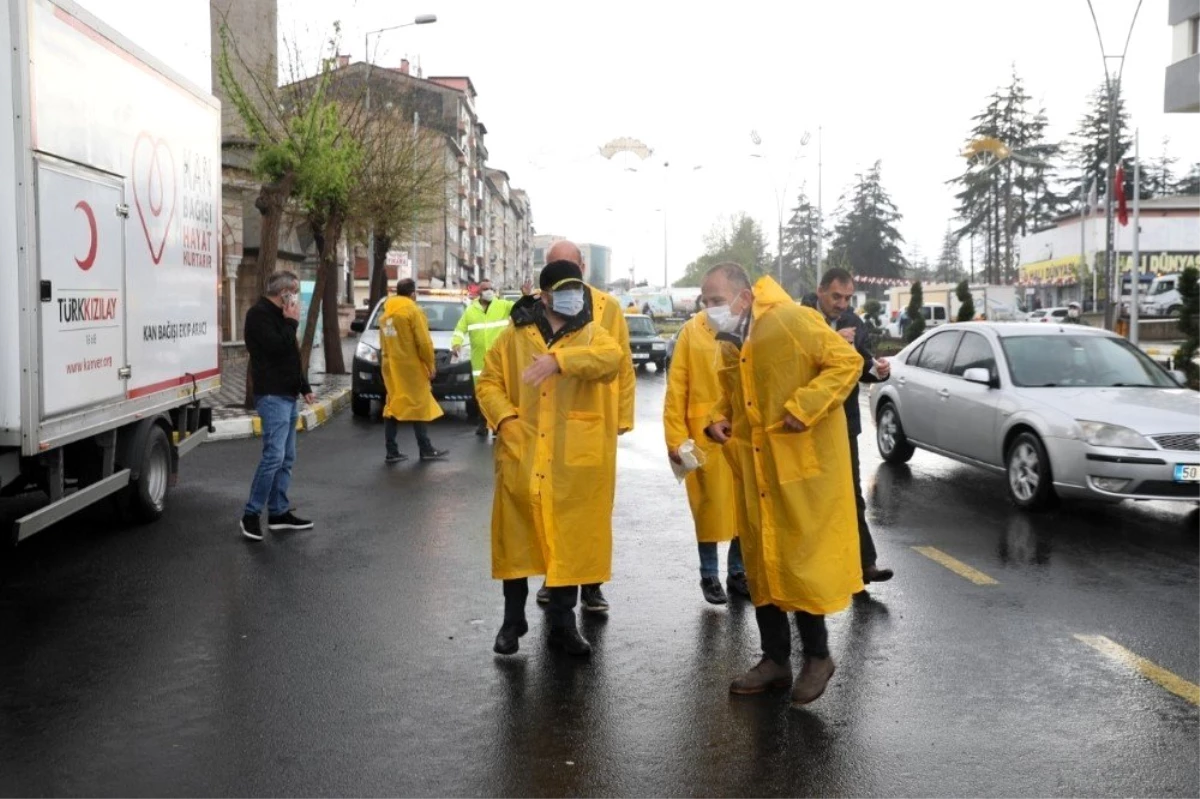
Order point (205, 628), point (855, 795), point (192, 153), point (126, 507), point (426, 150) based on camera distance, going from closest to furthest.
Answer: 1. point (855, 795)
2. point (205, 628)
3. point (126, 507)
4. point (192, 153)
5. point (426, 150)

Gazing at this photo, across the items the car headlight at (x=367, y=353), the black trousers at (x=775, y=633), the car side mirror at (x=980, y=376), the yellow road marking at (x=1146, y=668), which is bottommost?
the yellow road marking at (x=1146, y=668)

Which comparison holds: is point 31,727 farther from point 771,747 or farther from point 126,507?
point 126,507

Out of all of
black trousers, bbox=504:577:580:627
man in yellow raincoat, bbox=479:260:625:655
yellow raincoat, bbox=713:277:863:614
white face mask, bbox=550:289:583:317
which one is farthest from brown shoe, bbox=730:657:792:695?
white face mask, bbox=550:289:583:317

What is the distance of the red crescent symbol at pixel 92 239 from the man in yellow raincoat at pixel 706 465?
367 cm

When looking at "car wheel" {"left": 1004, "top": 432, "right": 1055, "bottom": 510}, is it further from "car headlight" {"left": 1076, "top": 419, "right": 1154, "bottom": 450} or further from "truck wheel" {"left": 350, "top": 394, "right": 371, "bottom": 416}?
"truck wheel" {"left": 350, "top": 394, "right": 371, "bottom": 416}

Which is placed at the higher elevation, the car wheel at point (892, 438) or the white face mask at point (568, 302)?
the white face mask at point (568, 302)

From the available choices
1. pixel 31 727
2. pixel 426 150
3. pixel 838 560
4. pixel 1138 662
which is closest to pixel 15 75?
pixel 31 727

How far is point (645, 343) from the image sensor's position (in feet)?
99.3

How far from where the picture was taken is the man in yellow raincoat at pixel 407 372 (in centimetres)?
1264

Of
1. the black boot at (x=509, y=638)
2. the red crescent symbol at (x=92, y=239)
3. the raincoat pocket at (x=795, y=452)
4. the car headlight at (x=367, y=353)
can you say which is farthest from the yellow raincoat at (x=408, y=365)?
the raincoat pocket at (x=795, y=452)

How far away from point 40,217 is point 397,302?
6447 millimetres

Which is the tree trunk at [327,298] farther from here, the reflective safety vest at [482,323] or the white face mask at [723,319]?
the white face mask at [723,319]

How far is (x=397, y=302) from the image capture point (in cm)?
1278

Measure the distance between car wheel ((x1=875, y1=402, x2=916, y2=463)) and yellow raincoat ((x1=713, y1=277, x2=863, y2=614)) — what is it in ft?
24.4
